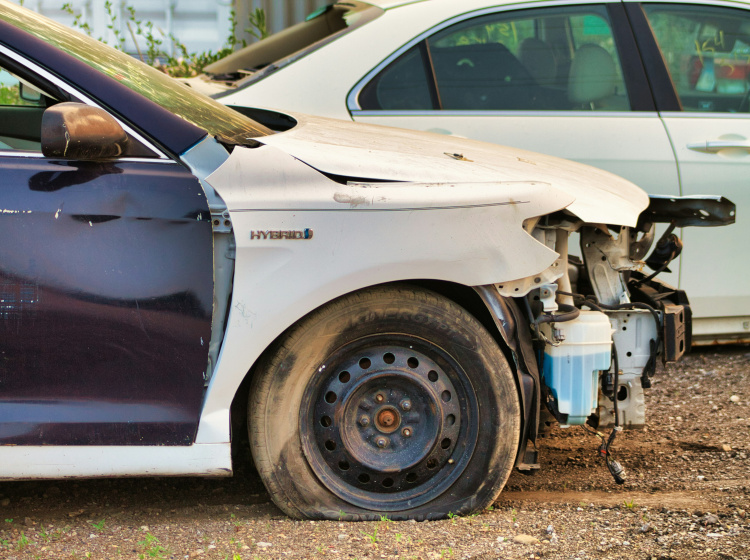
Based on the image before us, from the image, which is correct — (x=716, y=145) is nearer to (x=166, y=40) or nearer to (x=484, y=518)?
(x=484, y=518)

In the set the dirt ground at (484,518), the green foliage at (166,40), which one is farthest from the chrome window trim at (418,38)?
the green foliage at (166,40)

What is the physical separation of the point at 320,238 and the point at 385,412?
649 millimetres

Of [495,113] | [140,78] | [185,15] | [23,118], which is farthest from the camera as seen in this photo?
[185,15]

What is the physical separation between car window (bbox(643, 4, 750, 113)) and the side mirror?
3139 mm

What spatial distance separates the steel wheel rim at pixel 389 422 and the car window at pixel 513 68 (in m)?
1.90

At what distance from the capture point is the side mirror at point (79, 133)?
100 inches

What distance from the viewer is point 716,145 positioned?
4484 mm

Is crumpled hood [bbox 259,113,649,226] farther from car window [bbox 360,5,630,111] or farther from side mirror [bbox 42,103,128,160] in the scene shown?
car window [bbox 360,5,630,111]

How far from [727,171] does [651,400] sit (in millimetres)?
1257

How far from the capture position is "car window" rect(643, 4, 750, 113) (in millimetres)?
4621

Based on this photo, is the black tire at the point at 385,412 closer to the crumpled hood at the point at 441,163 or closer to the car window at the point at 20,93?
the crumpled hood at the point at 441,163

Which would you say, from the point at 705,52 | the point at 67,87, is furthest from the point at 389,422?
the point at 705,52

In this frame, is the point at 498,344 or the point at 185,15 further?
the point at 185,15

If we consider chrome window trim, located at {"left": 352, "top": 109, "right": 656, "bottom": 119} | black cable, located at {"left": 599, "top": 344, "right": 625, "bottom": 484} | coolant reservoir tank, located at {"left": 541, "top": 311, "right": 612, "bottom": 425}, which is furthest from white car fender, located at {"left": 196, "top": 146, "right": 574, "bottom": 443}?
chrome window trim, located at {"left": 352, "top": 109, "right": 656, "bottom": 119}
